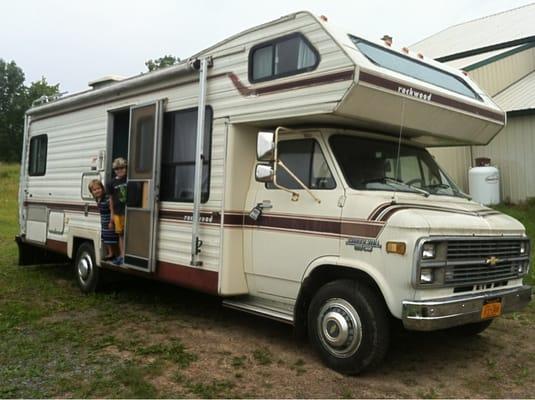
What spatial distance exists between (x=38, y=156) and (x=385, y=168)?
6605 millimetres

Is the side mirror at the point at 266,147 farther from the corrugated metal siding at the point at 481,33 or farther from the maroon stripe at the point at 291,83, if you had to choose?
the corrugated metal siding at the point at 481,33

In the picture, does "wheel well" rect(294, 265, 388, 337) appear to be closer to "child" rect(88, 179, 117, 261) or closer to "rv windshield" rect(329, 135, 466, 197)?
"rv windshield" rect(329, 135, 466, 197)

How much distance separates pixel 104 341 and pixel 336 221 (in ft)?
9.13

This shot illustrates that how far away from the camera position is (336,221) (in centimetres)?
497

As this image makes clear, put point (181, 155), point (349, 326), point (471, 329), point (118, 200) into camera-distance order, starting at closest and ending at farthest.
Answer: point (349, 326), point (471, 329), point (181, 155), point (118, 200)

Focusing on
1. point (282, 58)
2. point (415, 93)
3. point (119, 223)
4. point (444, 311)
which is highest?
point (282, 58)

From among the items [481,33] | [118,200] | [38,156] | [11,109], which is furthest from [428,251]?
[11,109]

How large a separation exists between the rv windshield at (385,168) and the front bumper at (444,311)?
1.10 m

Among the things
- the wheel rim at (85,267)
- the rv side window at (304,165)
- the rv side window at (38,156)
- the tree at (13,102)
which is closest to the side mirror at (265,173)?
the rv side window at (304,165)

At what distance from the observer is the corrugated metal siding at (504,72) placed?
50.4 ft

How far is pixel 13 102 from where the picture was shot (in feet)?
200

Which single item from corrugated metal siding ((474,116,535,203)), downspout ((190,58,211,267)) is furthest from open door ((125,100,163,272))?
corrugated metal siding ((474,116,535,203))

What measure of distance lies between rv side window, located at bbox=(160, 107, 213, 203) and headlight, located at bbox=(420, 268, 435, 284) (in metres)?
2.58

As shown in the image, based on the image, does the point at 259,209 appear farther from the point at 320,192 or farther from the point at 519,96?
the point at 519,96
